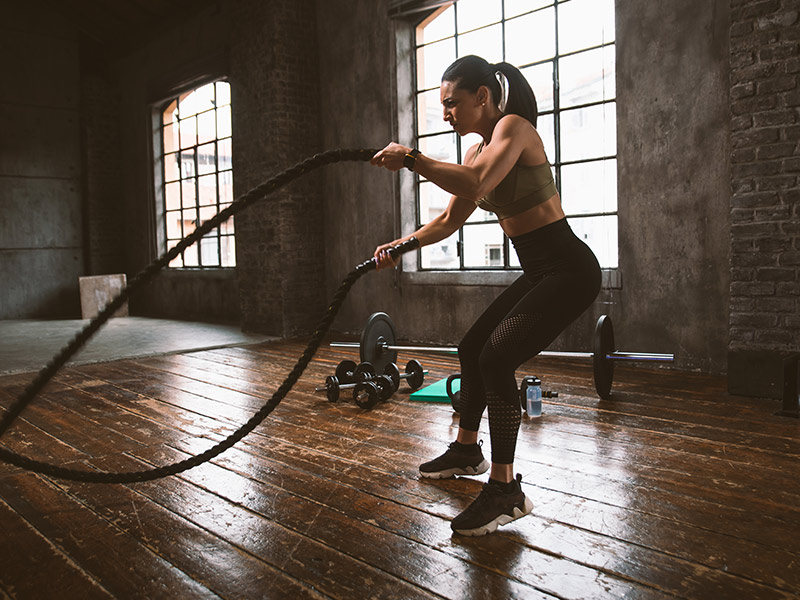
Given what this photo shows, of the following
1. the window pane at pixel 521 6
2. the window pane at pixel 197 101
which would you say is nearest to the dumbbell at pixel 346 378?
Answer: the window pane at pixel 521 6

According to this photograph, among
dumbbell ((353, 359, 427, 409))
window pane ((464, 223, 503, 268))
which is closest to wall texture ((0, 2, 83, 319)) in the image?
window pane ((464, 223, 503, 268))

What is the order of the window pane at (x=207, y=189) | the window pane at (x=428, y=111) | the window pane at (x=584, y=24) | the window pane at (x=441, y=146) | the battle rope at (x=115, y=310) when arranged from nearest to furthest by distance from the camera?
the battle rope at (x=115, y=310) → the window pane at (x=584, y=24) → the window pane at (x=441, y=146) → the window pane at (x=428, y=111) → the window pane at (x=207, y=189)

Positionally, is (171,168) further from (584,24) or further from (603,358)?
(603,358)

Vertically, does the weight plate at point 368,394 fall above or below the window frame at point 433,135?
below

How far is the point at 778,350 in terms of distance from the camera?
379 centimetres

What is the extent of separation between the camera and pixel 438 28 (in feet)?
21.1

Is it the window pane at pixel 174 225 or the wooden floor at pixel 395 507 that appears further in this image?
the window pane at pixel 174 225

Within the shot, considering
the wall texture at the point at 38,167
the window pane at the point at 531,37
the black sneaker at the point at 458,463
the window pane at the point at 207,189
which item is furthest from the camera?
the wall texture at the point at 38,167

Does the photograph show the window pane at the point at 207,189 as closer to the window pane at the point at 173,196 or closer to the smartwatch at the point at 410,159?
the window pane at the point at 173,196

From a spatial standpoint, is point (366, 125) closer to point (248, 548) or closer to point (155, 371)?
point (155, 371)

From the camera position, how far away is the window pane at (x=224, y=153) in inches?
348

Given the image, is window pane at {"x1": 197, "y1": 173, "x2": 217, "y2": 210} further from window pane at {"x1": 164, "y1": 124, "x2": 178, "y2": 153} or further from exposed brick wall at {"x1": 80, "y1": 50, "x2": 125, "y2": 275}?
exposed brick wall at {"x1": 80, "y1": 50, "x2": 125, "y2": 275}

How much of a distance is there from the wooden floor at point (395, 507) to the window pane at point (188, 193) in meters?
5.94

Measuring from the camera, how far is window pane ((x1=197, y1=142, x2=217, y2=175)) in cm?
908
